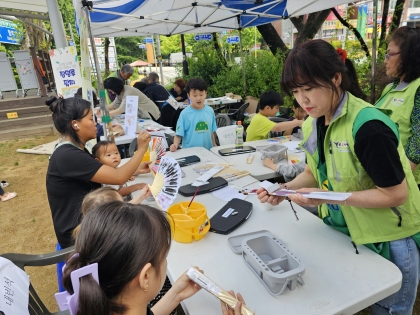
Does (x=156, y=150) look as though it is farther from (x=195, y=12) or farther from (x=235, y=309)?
(x=195, y=12)

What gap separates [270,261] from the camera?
3.71 feet

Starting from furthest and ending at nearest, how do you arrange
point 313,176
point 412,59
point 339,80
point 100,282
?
point 412,59, point 313,176, point 339,80, point 100,282

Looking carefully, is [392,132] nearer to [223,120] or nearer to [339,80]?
[339,80]

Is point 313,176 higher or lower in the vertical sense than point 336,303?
higher

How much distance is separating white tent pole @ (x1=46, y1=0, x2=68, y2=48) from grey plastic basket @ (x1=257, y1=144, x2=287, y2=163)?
331 centimetres

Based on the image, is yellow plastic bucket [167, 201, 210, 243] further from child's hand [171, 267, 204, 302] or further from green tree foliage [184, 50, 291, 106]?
green tree foliage [184, 50, 291, 106]

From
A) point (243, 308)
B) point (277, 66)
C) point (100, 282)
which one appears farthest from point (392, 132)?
point (277, 66)

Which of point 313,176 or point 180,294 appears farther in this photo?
point 313,176

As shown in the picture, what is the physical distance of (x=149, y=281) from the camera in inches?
34.4

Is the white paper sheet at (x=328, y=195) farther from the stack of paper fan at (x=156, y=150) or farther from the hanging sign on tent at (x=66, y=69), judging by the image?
the hanging sign on tent at (x=66, y=69)

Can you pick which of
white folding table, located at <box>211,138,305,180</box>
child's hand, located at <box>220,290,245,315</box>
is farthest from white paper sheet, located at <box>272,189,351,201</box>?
white folding table, located at <box>211,138,305,180</box>

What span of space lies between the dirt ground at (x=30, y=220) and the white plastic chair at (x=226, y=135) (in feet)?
6.93

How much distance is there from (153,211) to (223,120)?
14.0ft

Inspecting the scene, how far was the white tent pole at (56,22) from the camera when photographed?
367 centimetres
